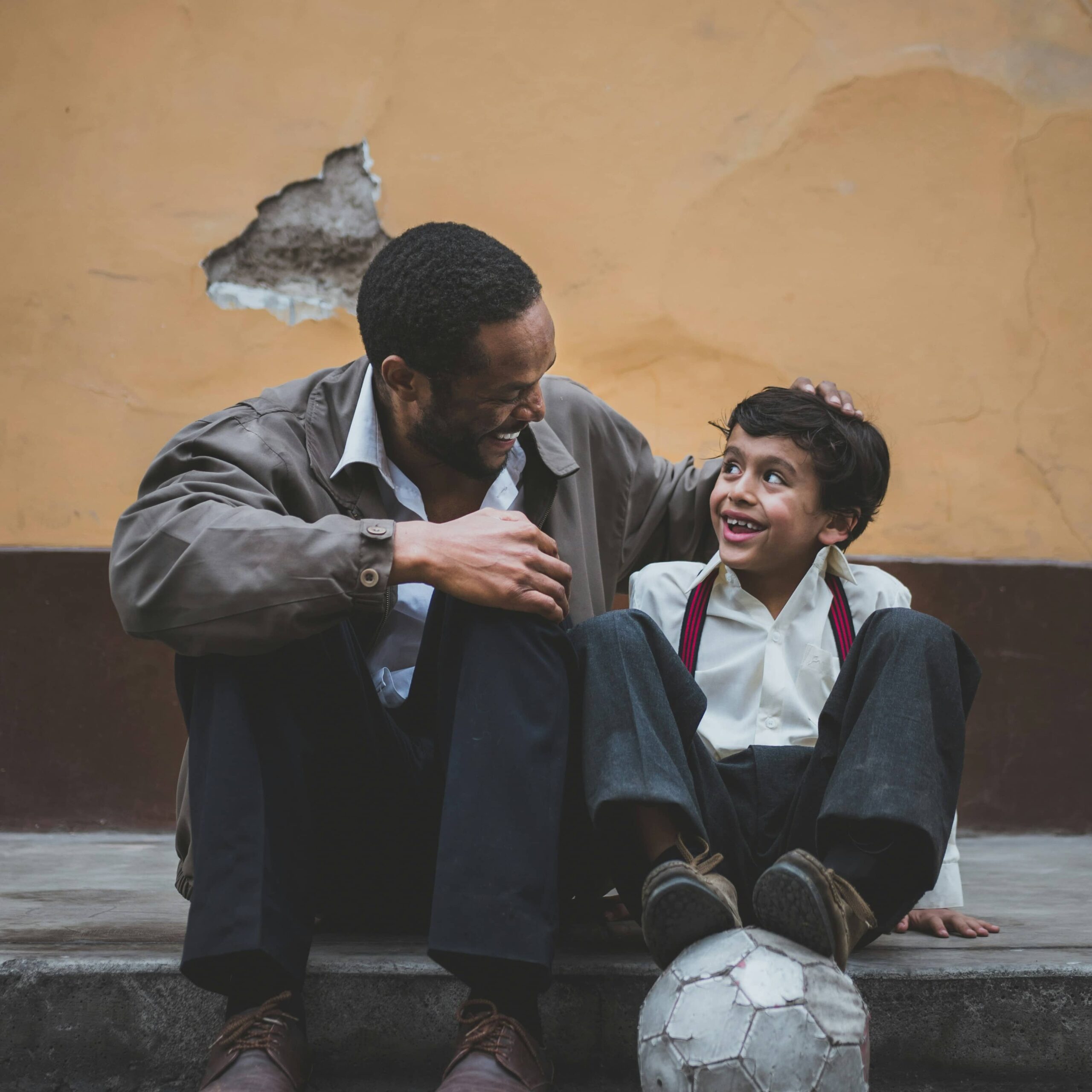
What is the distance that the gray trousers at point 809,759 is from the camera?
5.38 feet

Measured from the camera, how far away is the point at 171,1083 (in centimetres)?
179

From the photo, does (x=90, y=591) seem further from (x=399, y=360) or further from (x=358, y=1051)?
(x=358, y=1051)

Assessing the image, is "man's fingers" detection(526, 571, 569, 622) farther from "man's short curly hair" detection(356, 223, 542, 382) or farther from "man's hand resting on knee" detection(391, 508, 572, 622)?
"man's short curly hair" detection(356, 223, 542, 382)

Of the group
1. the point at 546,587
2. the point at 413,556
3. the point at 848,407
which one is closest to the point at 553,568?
the point at 546,587

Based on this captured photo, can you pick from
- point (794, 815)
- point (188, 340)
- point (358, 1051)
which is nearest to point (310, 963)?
point (358, 1051)

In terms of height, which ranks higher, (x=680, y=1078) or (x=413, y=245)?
(x=413, y=245)

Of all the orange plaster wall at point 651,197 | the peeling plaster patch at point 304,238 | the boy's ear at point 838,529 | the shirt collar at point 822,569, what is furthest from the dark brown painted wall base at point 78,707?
the shirt collar at point 822,569

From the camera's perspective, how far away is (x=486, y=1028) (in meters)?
1.57

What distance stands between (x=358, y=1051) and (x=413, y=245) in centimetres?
149

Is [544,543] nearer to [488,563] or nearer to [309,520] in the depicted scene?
[488,563]

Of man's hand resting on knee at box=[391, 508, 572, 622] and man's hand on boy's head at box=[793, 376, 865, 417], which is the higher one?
man's hand on boy's head at box=[793, 376, 865, 417]

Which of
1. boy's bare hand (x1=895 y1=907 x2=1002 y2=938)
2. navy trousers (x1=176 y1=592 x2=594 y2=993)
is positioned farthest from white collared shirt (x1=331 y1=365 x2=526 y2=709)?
boy's bare hand (x1=895 y1=907 x2=1002 y2=938)

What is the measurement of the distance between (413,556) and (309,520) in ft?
1.33

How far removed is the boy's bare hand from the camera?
2.08 meters
